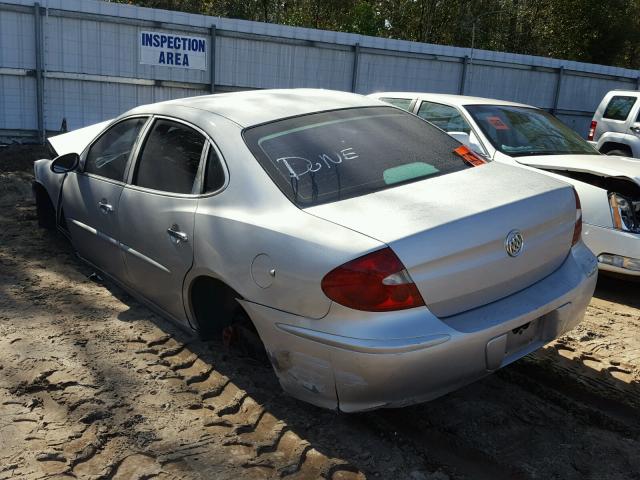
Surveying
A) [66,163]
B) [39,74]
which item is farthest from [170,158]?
[39,74]

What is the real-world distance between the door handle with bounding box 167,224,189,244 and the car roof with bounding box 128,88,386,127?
0.68 meters

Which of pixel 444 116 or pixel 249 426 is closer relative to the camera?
pixel 249 426

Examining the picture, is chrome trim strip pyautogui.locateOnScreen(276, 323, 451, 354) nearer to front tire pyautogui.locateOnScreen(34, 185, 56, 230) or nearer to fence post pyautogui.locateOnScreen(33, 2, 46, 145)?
front tire pyautogui.locateOnScreen(34, 185, 56, 230)

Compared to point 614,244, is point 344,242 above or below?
above

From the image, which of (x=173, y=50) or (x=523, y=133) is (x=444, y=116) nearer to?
(x=523, y=133)

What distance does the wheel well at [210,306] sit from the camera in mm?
3545

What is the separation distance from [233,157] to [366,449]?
1.62 m

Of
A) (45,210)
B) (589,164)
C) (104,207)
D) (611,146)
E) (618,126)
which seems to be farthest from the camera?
(618,126)

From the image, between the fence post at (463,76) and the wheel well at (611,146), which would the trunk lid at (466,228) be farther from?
the fence post at (463,76)

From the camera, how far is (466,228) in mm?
2848

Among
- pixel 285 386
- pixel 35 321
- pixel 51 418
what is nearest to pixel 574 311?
pixel 285 386

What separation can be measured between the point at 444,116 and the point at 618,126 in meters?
5.79

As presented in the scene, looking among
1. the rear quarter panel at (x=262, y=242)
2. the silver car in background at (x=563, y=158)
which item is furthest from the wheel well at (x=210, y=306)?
the silver car in background at (x=563, y=158)

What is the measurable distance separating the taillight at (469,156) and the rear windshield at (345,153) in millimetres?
34
